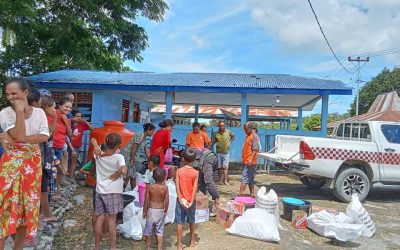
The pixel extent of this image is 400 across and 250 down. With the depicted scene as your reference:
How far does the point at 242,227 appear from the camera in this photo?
5.46 metres

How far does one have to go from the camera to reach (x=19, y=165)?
3.15 metres

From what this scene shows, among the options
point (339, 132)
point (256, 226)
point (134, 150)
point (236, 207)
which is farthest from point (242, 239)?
point (339, 132)

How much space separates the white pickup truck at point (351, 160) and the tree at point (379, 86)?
33985 mm

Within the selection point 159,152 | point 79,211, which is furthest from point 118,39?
point 79,211

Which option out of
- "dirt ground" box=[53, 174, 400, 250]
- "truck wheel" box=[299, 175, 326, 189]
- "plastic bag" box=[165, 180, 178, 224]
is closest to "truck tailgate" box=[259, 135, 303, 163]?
"truck wheel" box=[299, 175, 326, 189]

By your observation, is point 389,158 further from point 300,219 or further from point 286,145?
point 300,219

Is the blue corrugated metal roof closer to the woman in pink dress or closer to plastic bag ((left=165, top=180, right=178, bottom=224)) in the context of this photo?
the woman in pink dress

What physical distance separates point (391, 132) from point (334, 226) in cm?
378

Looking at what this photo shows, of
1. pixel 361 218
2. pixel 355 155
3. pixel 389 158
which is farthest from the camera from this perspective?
pixel 389 158

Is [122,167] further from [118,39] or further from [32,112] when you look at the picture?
[118,39]

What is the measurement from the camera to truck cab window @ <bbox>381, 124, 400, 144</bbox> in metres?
8.20

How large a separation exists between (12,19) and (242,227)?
768cm

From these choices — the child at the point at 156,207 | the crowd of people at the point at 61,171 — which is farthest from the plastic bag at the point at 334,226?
the child at the point at 156,207

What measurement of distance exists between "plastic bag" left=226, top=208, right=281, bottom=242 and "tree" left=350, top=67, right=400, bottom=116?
37.9 meters
